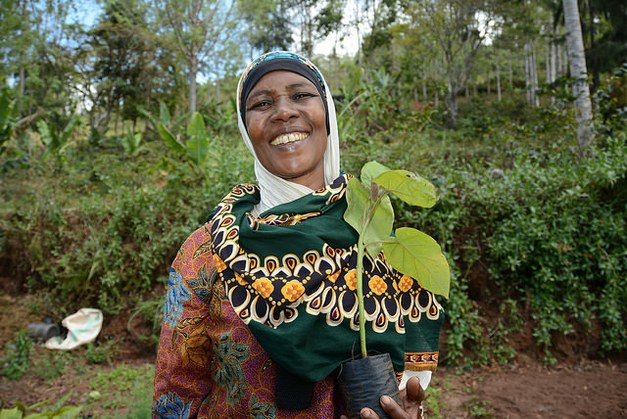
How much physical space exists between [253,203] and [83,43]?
1602cm

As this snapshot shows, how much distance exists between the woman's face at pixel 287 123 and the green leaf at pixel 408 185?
0.32 metres

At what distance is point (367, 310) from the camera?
3.51 ft

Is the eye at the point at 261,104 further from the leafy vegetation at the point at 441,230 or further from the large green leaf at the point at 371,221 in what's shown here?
the leafy vegetation at the point at 441,230

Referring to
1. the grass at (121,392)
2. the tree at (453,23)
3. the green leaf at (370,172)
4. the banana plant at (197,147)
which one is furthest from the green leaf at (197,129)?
the tree at (453,23)

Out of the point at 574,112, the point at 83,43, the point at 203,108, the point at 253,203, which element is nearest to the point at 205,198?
the point at 253,203

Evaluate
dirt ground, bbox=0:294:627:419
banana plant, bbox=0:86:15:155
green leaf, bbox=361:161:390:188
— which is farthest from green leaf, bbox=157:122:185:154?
green leaf, bbox=361:161:390:188

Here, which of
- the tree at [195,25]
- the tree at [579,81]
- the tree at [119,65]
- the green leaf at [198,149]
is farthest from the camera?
the tree at [119,65]

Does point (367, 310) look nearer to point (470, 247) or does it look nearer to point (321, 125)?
point (321, 125)

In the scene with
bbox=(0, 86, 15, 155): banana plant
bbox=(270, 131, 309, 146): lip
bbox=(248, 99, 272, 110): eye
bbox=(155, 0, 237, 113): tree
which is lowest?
bbox=(270, 131, 309, 146): lip

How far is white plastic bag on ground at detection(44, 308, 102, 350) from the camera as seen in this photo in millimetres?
4145

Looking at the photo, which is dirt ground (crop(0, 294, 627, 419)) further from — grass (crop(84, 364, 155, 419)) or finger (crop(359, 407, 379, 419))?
finger (crop(359, 407, 379, 419))

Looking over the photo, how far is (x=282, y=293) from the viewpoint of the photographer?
3.27 feet

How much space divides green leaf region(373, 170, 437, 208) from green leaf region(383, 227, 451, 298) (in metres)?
0.08

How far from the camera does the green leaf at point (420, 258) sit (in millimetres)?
1005
